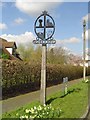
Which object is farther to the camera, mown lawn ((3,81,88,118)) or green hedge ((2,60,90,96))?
green hedge ((2,60,90,96))

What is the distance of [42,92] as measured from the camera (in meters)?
11.6

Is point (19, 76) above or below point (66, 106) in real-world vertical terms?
above

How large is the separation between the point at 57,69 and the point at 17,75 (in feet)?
50.5

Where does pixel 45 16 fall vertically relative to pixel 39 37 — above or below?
above

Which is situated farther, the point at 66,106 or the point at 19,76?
the point at 19,76

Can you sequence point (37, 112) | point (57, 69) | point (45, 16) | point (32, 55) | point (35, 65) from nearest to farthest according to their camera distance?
point (37, 112) < point (45, 16) < point (35, 65) < point (57, 69) < point (32, 55)

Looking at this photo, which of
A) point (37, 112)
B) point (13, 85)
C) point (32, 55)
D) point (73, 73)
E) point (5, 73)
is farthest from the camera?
point (32, 55)

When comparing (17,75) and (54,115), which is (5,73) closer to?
(17,75)

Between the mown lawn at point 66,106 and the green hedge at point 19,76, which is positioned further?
the green hedge at point 19,76

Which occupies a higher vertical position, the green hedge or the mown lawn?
the green hedge

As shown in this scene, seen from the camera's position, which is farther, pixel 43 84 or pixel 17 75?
pixel 17 75

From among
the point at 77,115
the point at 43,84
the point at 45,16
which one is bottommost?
the point at 77,115

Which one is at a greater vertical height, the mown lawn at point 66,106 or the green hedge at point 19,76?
the green hedge at point 19,76

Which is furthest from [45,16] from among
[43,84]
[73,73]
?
[73,73]
